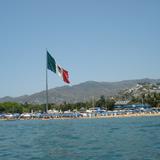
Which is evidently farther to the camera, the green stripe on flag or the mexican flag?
the green stripe on flag

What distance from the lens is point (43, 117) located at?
18275cm

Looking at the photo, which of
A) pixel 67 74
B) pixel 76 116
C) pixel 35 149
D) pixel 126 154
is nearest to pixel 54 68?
pixel 67 74

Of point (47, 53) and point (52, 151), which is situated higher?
point (47, 53)

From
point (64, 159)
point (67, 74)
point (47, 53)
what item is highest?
point (47, 53)

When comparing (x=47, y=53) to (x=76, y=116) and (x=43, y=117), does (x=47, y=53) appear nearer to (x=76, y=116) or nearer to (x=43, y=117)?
(x=43, y=117)

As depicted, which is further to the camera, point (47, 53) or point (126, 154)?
point (47, 53)

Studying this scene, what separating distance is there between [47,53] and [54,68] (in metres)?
10.0

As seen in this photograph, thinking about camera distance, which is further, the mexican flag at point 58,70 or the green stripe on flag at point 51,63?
the green stripe on flag at point 51,63

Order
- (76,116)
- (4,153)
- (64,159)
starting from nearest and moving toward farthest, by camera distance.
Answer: (64,159) → (4,153) → (76,116)

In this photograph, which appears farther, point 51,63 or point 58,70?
point 51,63

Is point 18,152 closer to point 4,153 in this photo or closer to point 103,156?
point 4,153

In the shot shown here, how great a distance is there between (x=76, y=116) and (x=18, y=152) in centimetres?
16401

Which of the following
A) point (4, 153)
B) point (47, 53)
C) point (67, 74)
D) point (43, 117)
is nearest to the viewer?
point (4, 153)

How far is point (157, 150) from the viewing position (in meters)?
33.0
